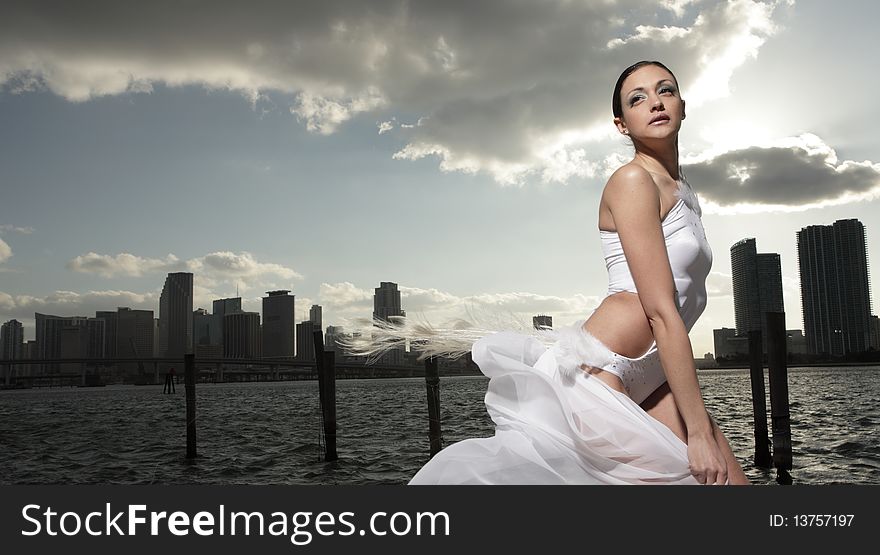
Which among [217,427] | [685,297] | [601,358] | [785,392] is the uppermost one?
[685,297]

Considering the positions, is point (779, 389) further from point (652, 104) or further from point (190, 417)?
point (190, 417)

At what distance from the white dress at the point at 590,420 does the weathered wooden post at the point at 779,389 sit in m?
12.9

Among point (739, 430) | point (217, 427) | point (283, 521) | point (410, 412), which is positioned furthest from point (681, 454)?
point (410, 412)

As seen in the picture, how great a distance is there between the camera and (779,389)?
13.8 meters

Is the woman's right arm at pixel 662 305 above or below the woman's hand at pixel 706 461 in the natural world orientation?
above

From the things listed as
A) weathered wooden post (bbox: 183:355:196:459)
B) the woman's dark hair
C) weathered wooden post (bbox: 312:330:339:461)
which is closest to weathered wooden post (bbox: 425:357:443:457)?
weathered wooden post (bbox: 312:330:339:461)

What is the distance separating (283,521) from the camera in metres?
2.33

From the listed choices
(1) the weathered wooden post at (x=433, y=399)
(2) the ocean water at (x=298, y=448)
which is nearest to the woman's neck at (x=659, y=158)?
(1) the weathered wooden post at (x=433, y=399)

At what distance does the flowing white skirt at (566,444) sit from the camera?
2.04m

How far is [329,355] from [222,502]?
1774 centimetres

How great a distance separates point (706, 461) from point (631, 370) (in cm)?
33

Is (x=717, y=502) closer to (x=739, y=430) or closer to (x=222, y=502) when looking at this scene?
(x=222, y=502)

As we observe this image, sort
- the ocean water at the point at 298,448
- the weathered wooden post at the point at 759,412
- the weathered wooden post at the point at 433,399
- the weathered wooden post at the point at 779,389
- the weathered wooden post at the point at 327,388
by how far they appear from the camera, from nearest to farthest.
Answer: the weathered wooden post at the point at 779,389 < the weathered wooden post at the point at 433,399 < the weathered wooden post at the point at 759,412 < the ocean water at the point at 298,448 < the weathered wooden post at the point at 327,388

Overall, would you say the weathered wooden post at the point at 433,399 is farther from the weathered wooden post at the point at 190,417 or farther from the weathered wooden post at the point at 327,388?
the weathered wooden post at the point at 190,417
